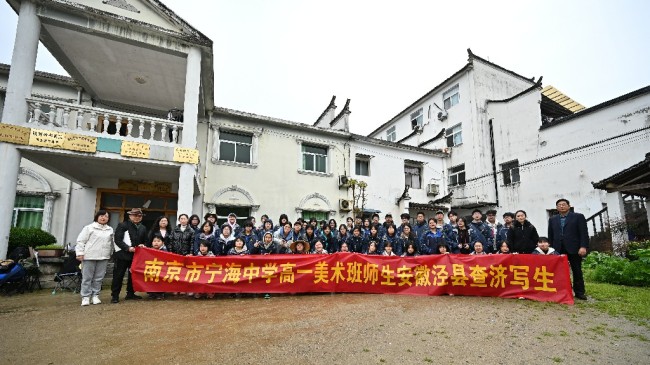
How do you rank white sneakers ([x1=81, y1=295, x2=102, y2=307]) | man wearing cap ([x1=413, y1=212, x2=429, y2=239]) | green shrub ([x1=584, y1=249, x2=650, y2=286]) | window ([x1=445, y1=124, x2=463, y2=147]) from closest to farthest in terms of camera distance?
white sneakers ([x1=81, y1=295, x2=102, y2=307])
green shrub ([x1=584, y1=249, x2=650, y2=286])
man wearing cap ([x1=413, y1=212, x2=429, y2=239])
window ([x1=445, y1=124, x2=463, y2=147])

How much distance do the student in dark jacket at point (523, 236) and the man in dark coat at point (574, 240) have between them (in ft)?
1.25

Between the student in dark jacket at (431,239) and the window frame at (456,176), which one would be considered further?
the window frame at (456,176)

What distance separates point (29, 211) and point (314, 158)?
10065mm

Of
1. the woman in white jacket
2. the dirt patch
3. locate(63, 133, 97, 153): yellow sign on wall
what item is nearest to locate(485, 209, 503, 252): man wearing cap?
the dirt patch

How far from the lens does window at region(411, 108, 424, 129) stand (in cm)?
2219

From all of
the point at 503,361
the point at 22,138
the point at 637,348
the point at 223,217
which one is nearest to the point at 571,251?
the point at 637,348

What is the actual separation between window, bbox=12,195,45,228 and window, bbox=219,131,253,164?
588cm

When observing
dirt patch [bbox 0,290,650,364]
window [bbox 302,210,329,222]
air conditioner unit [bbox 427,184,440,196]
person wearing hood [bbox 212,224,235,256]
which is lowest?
dirt patch [bbox 0,290,650,364]

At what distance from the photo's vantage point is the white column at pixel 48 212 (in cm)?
1014

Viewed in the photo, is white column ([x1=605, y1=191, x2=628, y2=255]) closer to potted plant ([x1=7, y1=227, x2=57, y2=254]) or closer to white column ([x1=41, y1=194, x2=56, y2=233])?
potted plant ([x1=7, y1=227, x2=57, y2=254])

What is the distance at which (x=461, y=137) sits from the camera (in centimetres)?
1919

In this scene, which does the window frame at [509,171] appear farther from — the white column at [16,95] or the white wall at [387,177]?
the white column at [16,95]

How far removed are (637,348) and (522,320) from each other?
47.5 inches

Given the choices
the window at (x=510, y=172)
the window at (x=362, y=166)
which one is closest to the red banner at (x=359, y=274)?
the window at (x=362, y=166)
